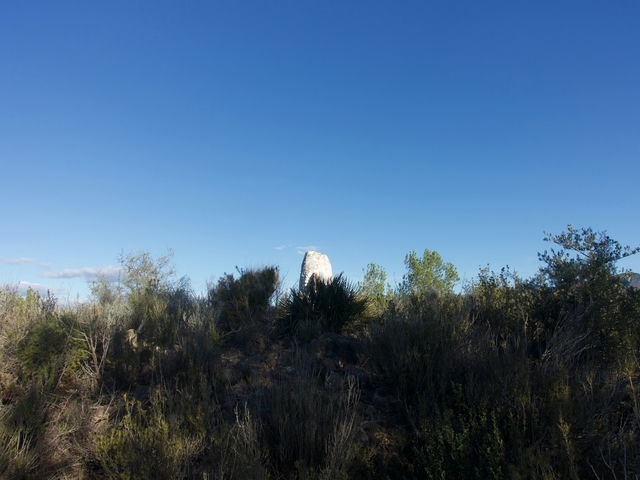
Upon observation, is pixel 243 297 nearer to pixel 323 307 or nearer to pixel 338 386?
pixel 323 307

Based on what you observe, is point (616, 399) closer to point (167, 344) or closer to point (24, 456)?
point (24, 456)

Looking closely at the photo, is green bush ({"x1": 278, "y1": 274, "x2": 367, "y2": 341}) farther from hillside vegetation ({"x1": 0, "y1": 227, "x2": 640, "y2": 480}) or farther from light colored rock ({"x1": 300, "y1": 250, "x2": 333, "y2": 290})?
light colored rock ({"x1": 300, "y1": 250, "x2": 333, "y2": 290})

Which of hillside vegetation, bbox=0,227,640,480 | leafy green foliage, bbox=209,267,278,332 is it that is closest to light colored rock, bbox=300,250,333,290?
leafy green foliage, bbox=209,267,278,332

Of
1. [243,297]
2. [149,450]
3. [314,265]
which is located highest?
[314,265]

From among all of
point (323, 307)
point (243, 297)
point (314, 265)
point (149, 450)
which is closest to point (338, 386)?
point (149, 450)

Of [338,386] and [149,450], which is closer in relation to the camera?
[149,450]

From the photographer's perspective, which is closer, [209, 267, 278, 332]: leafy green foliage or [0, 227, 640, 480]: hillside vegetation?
[0, 227, 640, 480]: hillside vegetation

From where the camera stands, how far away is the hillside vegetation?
13.8 feet

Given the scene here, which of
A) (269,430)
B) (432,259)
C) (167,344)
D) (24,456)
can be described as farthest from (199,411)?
(432,259)

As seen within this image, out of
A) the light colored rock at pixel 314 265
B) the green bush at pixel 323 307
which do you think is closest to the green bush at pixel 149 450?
the green bush at pixel 323 307

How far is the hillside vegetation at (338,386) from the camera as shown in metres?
4.20

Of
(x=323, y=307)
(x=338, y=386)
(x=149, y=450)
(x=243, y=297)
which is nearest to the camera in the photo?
(x=149, y=450)

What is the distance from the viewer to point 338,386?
19.8 ft

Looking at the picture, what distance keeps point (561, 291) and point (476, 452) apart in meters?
4.86
